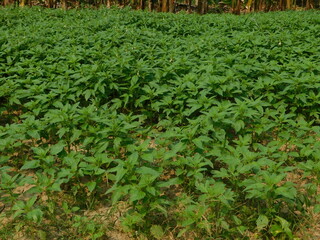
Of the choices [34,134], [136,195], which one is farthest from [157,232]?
[34,134]

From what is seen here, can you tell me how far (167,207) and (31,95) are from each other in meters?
2.54

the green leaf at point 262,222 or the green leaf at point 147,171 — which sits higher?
the green leaf at point 147,171

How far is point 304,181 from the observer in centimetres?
340

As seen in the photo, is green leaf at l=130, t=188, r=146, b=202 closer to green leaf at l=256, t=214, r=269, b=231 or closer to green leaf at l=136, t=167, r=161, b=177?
green leaf at l=136, t=167, r=161, b=177

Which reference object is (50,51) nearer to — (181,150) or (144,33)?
(144,33)

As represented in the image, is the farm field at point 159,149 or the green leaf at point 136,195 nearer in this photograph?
the green leaf at point 136,195

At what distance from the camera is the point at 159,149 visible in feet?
11.2

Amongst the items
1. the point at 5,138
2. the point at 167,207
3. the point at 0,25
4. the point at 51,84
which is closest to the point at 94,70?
the point at 51,84

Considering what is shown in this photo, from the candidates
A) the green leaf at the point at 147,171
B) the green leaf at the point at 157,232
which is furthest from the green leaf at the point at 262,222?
the green leaf at the point at 147,171

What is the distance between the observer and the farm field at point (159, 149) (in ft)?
8.65

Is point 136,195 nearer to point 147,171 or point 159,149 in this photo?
point 147,171

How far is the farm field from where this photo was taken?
8.65 feet

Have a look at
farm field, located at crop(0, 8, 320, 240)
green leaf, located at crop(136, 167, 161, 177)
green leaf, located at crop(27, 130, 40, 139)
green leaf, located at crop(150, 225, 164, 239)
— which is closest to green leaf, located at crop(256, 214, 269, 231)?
farm field, located at crop(0, 8, 320, 240)

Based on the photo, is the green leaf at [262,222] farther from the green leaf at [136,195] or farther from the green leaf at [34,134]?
the green leaf at [34,134]
